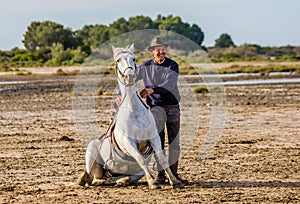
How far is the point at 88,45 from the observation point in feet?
369

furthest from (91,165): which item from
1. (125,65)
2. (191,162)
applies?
(191,162)

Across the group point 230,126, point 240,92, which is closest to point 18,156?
point 230,126

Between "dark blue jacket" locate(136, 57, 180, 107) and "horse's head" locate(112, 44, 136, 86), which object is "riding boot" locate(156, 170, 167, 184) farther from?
"horse's head" locate(112, 44, 136, 86)

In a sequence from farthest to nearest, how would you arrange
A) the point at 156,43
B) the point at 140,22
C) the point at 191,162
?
the point at 140,22, the point at 191,162, the point at 156,43

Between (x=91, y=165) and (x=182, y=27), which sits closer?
(x=91, y=165)

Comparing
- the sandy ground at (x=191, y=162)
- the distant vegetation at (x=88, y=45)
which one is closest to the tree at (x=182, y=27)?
the distant vegetation at (x=88, y=45)

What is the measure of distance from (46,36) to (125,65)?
10585 centimetres

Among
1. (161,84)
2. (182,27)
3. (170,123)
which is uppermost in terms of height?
(182,27)

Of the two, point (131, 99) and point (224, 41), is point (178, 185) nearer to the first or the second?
point (131, 99)

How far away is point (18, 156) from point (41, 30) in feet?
349

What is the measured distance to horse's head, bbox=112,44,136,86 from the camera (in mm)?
9969

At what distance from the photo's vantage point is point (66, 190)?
10.7 meters

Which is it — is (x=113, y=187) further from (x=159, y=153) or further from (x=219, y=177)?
(x=219, y=177)

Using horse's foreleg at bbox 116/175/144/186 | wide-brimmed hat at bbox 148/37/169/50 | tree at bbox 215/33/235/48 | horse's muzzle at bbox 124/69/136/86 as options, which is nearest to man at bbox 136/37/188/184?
wide-brimmed hat at bbox 148/37/169/50
